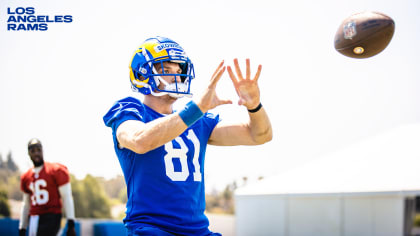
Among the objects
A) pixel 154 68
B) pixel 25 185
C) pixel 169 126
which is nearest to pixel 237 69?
pixel 169 126

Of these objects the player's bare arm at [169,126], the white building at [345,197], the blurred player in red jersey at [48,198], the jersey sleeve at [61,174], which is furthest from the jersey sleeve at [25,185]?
the white building at [345,197]

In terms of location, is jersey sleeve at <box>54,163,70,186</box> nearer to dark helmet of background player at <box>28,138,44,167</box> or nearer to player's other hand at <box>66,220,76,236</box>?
dark helmet of background player at <box>28,138,44,167</box>

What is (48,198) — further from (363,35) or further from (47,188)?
(363,35)

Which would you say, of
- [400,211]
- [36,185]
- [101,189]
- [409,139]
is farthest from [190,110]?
[101,189]

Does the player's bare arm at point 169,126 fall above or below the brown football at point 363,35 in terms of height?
below

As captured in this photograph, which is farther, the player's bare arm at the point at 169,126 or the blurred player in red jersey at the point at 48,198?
the blurred player in red jersey at the point at 48,198

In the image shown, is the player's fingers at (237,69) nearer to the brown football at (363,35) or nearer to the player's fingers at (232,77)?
the player's fingers at (232,77)

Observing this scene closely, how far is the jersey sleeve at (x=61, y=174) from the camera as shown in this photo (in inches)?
293

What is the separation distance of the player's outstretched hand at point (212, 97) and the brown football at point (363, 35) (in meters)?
2.57

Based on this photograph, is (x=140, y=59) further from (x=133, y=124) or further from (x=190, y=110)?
(x=190, y=110)

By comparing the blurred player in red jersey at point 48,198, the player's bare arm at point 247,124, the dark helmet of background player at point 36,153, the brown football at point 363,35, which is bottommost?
the blurred player in red jersey at point 48,198

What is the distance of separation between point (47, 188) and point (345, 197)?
917cm

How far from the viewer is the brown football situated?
5.02 metres

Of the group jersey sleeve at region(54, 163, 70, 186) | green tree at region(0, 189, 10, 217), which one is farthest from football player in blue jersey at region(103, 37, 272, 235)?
green tree at region(0, 189, 10, 217)
